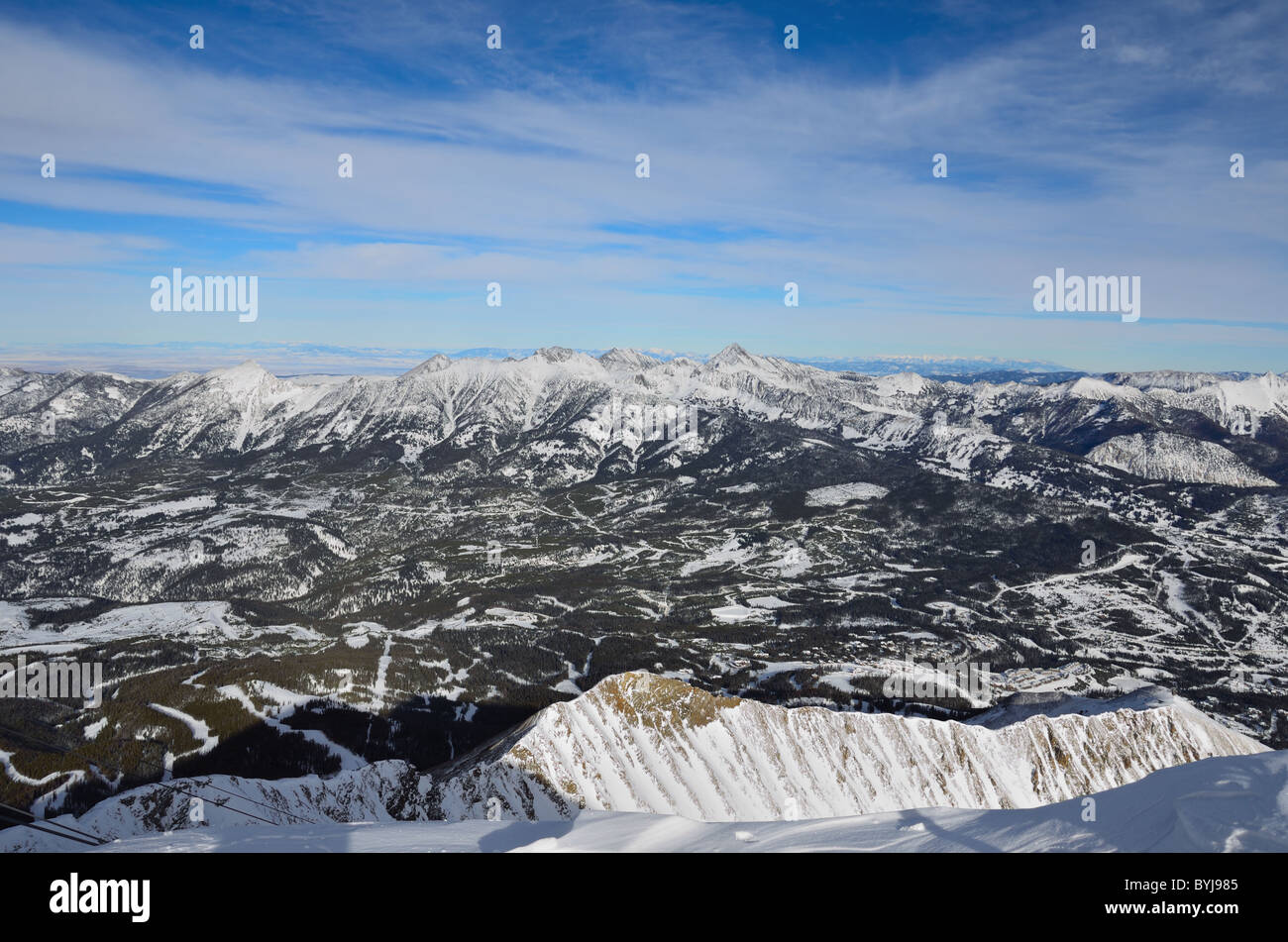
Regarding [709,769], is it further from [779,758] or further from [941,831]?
[941,831]

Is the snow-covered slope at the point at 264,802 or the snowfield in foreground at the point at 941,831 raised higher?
the snowfield in foreground at the point at 941,831

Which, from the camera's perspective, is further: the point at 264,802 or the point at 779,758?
the point at 779,758

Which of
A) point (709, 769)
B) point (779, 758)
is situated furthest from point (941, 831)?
point (779, 758)

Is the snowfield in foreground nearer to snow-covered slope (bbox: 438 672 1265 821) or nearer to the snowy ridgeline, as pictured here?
→ the snowy ridgeline

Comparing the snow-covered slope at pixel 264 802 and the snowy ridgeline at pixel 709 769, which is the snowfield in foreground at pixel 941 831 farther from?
the snow-covered slope at pixel 264 802

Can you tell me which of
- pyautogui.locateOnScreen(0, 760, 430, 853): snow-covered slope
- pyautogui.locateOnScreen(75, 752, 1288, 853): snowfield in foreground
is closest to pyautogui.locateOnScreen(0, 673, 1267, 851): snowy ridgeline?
pyautogui.locateOnScreen(0, 760, 430, 853): snow-covered slope

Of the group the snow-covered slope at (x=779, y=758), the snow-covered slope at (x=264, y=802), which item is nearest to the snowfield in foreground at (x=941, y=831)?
the snow-covered slope at (x=264, y=802)
